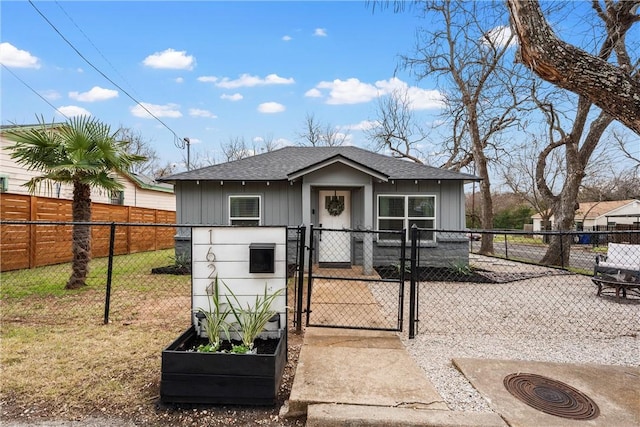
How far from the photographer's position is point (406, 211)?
9.16m

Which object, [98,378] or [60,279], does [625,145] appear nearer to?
[98,378]

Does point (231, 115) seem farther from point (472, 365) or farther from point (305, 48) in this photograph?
point (472, 365)

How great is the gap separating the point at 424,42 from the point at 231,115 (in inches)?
398

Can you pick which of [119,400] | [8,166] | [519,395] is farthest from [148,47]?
[519,395]

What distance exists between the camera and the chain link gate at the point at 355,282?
13.8 ft

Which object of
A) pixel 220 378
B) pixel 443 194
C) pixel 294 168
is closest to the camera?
pixel 220 378

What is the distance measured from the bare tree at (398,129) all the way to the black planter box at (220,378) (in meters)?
19.4

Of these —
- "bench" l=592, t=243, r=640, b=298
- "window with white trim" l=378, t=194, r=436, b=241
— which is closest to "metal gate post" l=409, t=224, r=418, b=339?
"bench" l=592, t=243, r=640, b=298

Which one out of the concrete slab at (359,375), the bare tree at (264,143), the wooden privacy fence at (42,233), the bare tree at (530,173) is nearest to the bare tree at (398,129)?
the bare tree at (530,173)

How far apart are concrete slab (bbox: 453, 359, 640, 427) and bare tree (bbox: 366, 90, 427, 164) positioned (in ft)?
59.4

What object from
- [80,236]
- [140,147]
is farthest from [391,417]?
[140,147]

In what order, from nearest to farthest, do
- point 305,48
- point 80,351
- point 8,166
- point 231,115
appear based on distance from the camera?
1. point 80,351
2. point 305,48
3. point 8,166
4. point 231,115

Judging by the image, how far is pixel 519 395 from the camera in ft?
8.75

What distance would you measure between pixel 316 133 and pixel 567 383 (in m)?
25.0
